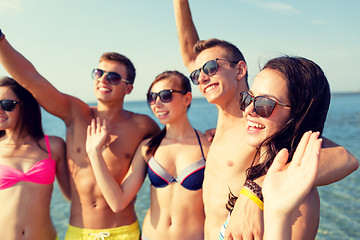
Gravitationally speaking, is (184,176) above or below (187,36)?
below

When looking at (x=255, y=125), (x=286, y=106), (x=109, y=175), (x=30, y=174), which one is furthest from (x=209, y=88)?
(x=30, y=174)

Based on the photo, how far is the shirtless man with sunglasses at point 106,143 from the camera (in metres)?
3.92

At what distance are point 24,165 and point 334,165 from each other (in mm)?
3721

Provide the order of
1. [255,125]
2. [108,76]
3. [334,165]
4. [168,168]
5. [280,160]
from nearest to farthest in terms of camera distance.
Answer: [280,160], [334,165], [255,125], [168,168], [108,76]

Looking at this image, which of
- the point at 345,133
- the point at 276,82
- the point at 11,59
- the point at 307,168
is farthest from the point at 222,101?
the point at 345,133

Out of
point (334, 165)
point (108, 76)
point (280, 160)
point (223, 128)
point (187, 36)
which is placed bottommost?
point (223, 128)

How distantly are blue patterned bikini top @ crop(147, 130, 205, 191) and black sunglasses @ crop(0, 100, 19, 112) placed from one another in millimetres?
2100

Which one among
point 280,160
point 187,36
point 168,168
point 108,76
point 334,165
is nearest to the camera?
point 280,160

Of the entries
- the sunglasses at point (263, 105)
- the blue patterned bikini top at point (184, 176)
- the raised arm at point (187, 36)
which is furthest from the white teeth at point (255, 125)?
the raised arm at point (187, 36)

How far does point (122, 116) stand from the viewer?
4.36 meters

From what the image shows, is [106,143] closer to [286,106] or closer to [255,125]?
[255,125]

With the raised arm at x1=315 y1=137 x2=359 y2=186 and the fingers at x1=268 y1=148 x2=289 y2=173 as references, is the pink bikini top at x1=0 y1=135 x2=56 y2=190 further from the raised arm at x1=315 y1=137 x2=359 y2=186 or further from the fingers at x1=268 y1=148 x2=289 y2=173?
the raised arm at x1=315 y1=137 x2=359 y2=186

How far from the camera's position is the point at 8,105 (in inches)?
147

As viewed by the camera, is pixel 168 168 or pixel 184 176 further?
pixel 168 168
